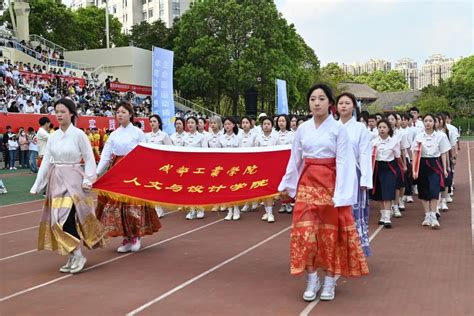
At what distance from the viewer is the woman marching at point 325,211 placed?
16.6ft

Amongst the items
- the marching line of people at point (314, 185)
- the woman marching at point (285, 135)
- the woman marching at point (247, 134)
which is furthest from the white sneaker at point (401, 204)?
the woman marching at point (247, 134)

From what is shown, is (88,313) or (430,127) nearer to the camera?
(88,313)

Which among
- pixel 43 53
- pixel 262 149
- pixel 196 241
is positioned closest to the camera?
pixel 262 149

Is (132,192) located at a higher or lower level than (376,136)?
lower

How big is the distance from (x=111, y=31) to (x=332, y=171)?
171ft

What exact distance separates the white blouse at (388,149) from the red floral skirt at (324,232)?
13.4ft

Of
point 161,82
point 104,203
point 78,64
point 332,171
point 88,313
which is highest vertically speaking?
point 78,64

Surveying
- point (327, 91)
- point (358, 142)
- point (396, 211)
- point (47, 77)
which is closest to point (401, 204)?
point (396, 211)

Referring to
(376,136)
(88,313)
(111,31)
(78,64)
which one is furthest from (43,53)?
(88,313)

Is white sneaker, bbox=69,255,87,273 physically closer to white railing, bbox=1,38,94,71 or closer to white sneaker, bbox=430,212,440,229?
white sneaker, bbox=430,212,440,229

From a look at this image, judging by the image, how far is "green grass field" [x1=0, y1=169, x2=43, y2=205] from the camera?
13.4 meters

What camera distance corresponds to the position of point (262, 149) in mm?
6945

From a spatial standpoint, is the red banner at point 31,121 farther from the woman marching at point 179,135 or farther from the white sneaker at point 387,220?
the white sneaker at point 387,220

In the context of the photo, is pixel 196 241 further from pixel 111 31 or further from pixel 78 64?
pixel 111 31
